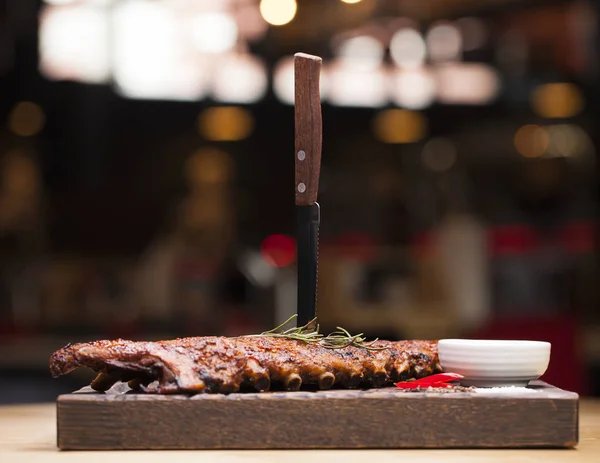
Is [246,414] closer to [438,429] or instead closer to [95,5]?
[438,429]

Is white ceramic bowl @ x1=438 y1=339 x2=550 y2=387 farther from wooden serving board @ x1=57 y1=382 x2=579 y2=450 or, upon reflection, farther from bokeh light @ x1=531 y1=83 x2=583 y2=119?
bokeh light @ x1=531 y1=83 x2=583 y2=119

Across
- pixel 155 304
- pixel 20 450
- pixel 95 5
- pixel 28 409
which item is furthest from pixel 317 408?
pixel 95 5

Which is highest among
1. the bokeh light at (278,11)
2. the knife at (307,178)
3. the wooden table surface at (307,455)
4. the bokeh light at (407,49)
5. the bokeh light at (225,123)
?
the bokeh light at (278,11)

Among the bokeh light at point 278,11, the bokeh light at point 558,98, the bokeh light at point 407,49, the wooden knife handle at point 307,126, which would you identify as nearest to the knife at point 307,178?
the wooden knife handle at point 307,126

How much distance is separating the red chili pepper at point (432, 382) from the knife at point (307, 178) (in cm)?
24

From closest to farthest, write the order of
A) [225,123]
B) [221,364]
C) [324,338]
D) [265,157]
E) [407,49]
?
1. [221,364]
2. [324,338]
3. [407,49]
4. [225,123]
5. [265,157]

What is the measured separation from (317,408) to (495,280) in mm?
4295

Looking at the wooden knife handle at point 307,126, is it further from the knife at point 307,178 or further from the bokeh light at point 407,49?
the bokeh light at point 407,49

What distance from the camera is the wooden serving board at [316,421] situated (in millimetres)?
1455

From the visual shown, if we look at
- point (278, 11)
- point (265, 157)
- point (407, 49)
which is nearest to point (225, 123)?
point (265, 157)

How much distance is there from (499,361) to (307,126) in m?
0.54

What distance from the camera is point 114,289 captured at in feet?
20.4

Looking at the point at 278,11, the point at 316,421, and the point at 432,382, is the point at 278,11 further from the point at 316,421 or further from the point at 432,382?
the point at 316,421

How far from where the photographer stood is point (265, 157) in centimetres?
712
